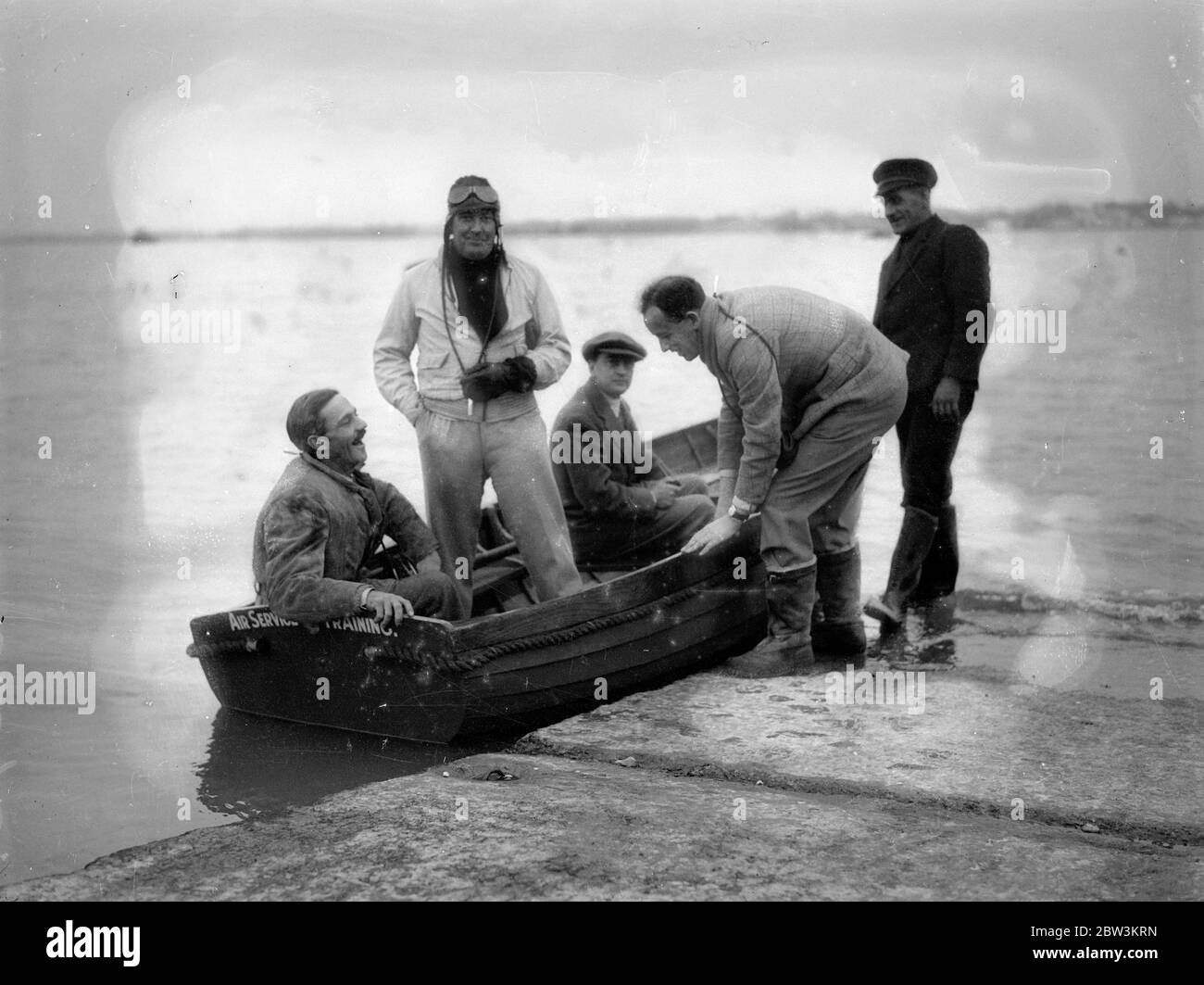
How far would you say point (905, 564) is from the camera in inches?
282

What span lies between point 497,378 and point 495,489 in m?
0.53

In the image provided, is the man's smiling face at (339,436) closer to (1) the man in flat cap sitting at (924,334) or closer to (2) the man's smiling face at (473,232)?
(2) the man's smiling face at (473,232)

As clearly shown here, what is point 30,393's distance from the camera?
19.1 m

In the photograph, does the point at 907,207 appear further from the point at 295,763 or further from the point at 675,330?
the point at 295,763

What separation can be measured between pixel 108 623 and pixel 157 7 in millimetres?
4220

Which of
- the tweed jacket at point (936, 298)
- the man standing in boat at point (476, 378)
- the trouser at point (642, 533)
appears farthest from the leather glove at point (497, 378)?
the tweed jacket at point (936, 298)

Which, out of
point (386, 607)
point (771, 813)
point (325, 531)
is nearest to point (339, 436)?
point (325, 531)

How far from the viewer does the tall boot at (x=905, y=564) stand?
7.11 meters

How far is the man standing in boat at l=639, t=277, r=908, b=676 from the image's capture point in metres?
5.68

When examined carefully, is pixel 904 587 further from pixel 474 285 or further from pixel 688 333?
pixel 474 285

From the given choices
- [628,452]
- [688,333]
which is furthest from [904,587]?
[688,333]

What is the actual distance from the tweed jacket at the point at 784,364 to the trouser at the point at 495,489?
3.01 feet

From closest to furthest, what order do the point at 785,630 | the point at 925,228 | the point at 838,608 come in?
the point at 785,630 → the point at 838,608 → the point at 925,228

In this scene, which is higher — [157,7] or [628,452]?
[157,7]
